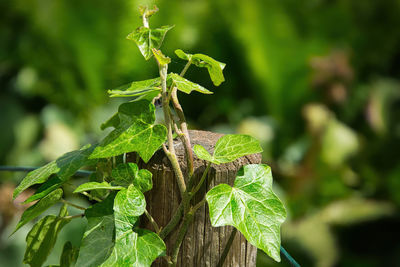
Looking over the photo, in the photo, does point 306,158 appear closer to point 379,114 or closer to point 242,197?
point 379,114

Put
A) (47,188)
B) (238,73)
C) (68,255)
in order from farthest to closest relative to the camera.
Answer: (238,73) < (68,255) < (47,188)

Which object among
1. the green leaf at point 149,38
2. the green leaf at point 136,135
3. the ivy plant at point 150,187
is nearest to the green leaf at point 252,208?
the ivy plant at point 150,187

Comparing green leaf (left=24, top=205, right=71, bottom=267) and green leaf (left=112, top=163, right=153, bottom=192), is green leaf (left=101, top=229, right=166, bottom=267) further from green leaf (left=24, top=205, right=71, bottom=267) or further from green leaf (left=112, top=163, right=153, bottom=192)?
green leaf (left=24, top=205, right=71, bottom=267)

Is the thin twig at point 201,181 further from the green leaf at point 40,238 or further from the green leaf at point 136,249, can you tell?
the green leaf at point 40,238

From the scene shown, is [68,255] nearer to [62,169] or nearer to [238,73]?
[62,169]

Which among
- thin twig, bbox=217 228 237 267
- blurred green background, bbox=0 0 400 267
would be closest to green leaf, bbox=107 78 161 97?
thin twig, bbox=217 228 237 267

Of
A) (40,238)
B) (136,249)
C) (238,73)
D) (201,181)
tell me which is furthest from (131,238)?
(238,73)
